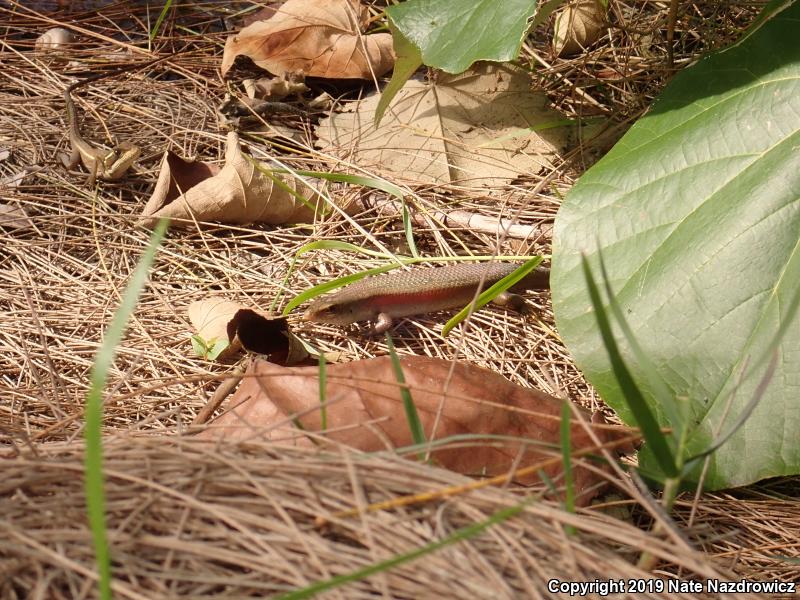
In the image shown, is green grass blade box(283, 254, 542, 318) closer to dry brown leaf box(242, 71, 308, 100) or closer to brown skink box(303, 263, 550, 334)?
brown skink box(303, 263, 550, 334)

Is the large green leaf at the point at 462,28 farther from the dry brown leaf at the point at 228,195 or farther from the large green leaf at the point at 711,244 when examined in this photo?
the dry brown leaf at the point at 228,195

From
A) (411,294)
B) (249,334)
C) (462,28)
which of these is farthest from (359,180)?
(249,334)

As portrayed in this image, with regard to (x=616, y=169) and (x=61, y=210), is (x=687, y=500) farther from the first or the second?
(x=61, y=210)

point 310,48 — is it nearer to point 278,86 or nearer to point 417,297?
point 278,86

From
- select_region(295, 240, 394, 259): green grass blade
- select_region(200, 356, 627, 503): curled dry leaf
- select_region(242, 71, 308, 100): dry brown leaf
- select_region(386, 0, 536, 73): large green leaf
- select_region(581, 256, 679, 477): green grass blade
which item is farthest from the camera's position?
select_region(242, 71, 308, 100): dry brown leaf

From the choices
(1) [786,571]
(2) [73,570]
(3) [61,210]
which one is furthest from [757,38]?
(3) [61,210]

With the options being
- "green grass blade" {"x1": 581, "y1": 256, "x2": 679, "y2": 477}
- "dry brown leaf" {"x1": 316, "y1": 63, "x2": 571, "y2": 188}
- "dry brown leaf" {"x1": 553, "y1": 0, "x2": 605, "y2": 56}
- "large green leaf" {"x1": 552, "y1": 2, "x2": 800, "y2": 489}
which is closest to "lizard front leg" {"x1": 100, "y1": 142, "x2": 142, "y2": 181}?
"dry brown leaf" {"x1": 316, "y1": 63, "x2": 571, "y2": 188}

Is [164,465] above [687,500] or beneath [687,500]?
above
